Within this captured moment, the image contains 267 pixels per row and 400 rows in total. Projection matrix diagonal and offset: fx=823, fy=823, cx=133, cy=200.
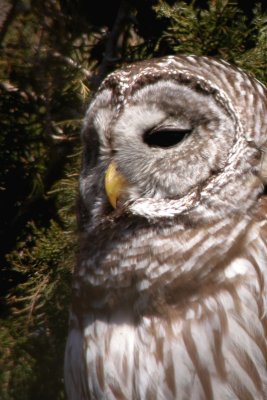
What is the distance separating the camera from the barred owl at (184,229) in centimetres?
226

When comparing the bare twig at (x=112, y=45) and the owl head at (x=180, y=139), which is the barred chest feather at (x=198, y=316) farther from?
the bare twig at (x=112, y=45)

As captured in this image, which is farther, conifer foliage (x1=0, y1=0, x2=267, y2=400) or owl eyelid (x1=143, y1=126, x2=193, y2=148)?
conifer foliage (x1=0, y1=0, x2=267, y2=400)

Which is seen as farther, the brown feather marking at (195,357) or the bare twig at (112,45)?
the bare twig at (112,45)

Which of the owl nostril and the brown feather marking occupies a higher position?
the owl nostril

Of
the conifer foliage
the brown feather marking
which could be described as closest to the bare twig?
the conifer foliage

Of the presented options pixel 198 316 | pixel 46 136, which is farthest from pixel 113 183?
pixel 46 136

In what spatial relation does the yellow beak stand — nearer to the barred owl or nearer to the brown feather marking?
the barred owl

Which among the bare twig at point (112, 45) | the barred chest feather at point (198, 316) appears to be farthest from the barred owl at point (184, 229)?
the bare twig at point (112, 45)

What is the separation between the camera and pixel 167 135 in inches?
90.2

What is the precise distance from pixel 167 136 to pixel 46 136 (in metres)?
1.12

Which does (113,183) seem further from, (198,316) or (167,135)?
(198,316)

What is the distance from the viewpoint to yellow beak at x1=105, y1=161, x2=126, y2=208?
2.34 meters

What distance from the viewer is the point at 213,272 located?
7.43 feet

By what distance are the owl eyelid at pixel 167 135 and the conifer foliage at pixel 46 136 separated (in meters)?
0.80
